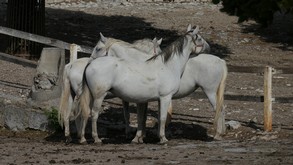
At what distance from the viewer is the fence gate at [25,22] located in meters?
20.5

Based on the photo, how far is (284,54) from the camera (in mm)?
24547

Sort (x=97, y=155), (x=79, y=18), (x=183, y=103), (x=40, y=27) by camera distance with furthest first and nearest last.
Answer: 1. (x=79, y=18)
2. (x=40, y=27)
3. (x=183, y=103)
4. (x=97, y=155)

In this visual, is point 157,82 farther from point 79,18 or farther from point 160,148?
point 79,18

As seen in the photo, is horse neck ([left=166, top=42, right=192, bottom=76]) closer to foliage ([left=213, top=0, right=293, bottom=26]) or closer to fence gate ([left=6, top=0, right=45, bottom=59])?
foliage ([left=213, top=0, right=293, bottom=26])

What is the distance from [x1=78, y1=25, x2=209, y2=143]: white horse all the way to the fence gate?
8316mm

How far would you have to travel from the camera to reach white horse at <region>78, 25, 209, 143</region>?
39.6 ft

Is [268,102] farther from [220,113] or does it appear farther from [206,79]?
[206,79]

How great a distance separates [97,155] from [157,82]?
188 cm

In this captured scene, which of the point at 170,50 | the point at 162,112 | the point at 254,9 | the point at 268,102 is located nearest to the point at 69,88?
the point at 162,112

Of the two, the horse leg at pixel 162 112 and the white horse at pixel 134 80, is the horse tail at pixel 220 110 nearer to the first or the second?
the white horse at pixel 134 80

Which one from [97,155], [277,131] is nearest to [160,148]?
[97,155]

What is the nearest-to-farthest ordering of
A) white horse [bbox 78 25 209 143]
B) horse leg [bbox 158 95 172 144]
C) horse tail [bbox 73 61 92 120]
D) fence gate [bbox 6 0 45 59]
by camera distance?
white horse [bbox 78 25 209 143] < horse tail [bbox 73 61 92 120] < horse leg [bbox 158 95 172 144] < fence gate [bbox 6 0 45 59]

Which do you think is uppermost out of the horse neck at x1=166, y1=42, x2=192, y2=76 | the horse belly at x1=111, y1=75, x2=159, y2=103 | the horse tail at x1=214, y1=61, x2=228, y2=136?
the horse neck at x1=166, y1=42, x2=192, y2=76

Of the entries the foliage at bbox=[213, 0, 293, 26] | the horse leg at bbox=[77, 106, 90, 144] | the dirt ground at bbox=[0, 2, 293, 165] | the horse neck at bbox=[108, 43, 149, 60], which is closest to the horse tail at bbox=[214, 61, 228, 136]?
the dirt ground at bbox=[0, 2, 293, 165]
